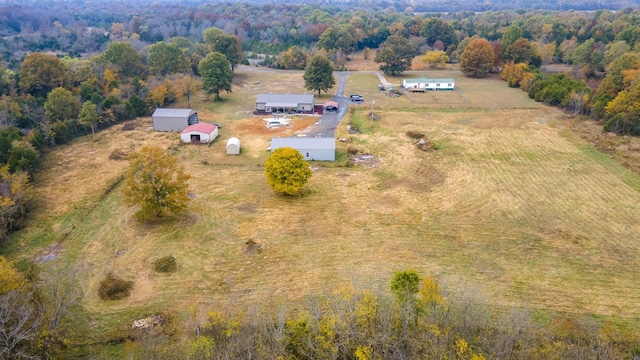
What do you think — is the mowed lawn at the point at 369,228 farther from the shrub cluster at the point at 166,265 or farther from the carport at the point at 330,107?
the carport at the point at 330,107

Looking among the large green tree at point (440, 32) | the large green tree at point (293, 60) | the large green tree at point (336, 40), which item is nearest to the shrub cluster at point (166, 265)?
the large green tree at point (293, 60)

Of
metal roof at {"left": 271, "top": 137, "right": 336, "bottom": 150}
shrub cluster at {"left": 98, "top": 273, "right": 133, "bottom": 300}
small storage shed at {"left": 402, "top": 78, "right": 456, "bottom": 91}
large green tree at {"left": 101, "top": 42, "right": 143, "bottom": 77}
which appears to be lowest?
shrub cluster at {"left": 98, "top": 273, "right": 133, "bottom": 300}

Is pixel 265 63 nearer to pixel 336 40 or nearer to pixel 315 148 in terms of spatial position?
pixel 336 40

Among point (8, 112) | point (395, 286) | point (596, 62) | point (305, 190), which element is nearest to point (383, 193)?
point (305, 190)

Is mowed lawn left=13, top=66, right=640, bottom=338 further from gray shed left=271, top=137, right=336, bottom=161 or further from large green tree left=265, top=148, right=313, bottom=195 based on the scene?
gray shed left=271, top=137, right=336, bottom=161

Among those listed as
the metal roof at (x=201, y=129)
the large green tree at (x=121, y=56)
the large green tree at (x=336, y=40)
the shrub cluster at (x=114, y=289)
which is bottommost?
the shrub cluster at (x=114, y=289)

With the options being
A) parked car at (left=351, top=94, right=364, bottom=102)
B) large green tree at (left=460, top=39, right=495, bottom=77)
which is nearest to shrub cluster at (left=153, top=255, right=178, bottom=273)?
parked car at (left=351, top=94, right=364, bottom=102)
